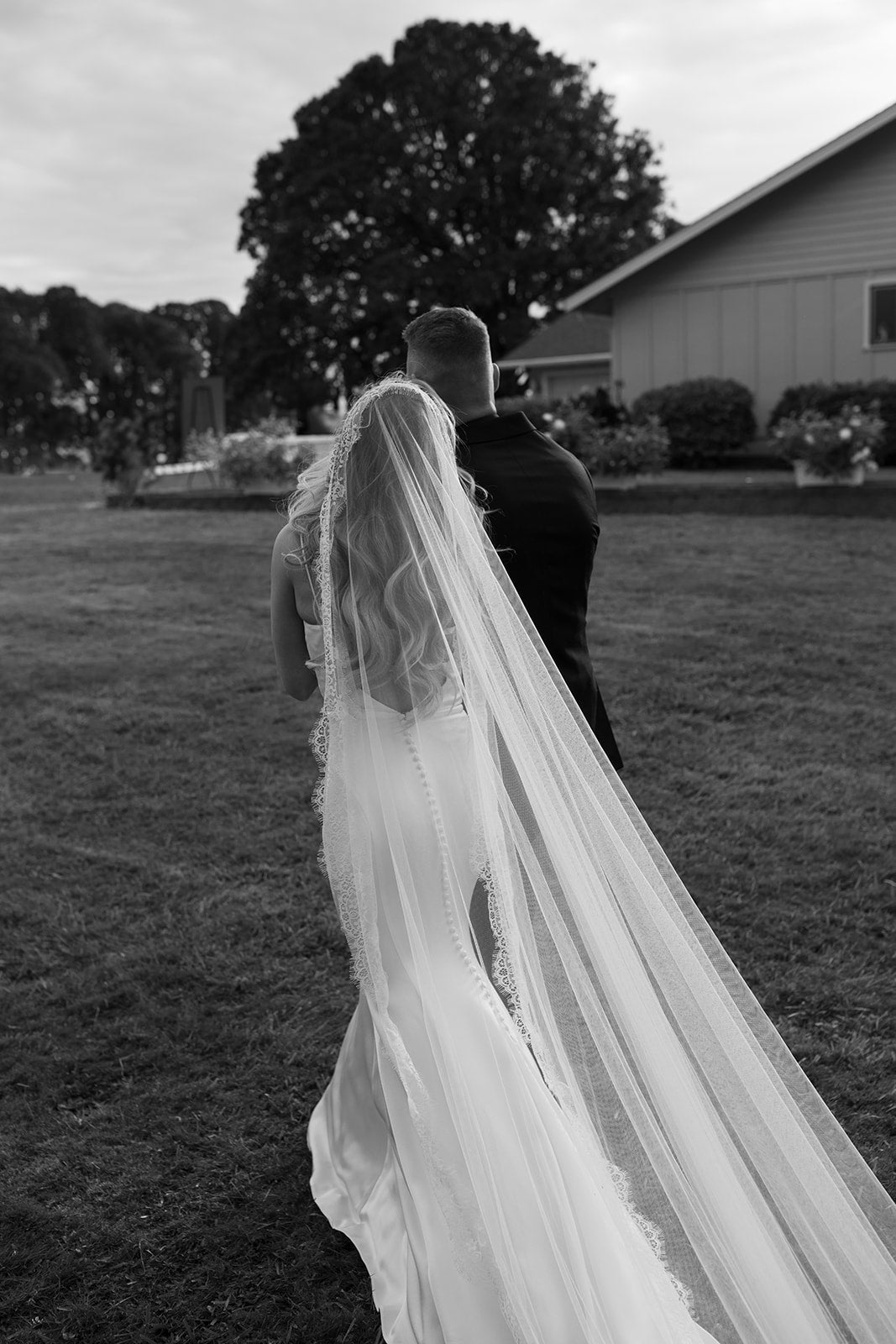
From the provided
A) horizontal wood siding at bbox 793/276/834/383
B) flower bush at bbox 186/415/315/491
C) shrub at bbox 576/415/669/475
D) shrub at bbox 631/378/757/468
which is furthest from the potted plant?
flower bush at bbox 186/415/315/491

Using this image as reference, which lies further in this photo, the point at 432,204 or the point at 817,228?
the point at 432,204

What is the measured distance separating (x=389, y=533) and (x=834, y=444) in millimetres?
12401

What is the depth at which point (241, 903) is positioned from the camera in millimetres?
4680

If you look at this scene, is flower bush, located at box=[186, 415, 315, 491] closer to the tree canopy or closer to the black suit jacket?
the black suit jacket

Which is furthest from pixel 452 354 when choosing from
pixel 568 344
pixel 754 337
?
pixel 568 344

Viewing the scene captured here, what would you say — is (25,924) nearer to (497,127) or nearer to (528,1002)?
(528,1002)

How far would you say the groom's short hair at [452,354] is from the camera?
2.79 meters

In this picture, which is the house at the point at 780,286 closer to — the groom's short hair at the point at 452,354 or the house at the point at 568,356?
the house at the point at 568,356

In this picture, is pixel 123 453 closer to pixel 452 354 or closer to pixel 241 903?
pixel 241 903

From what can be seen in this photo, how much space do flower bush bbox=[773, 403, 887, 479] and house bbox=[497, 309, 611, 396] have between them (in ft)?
50.9

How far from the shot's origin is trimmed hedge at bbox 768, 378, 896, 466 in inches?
656

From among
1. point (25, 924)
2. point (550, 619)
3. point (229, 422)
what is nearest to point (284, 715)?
point (25, 924)

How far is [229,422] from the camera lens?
49625 mm

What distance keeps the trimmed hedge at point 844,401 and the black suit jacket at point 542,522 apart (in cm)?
1417
